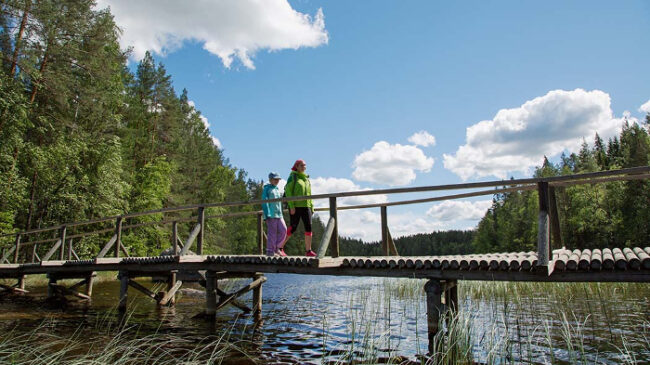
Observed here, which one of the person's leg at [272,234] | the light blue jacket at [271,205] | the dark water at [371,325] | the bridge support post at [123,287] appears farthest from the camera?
the bridge support post at [123,287]

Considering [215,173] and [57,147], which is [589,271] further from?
[215,173]

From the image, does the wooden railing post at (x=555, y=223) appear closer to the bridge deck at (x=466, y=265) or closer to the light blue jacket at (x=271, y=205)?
the bridge deck at (x=466, y=265)

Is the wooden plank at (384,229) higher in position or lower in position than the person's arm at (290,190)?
lower

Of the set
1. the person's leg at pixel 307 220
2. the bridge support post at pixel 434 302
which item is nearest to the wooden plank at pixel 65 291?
→ the person's leg at pixel 307 220

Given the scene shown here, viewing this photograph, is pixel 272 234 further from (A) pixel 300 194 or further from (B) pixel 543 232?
(B) pixel 543 232

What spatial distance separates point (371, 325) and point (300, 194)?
2790mm

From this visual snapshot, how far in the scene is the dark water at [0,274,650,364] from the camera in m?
6.01

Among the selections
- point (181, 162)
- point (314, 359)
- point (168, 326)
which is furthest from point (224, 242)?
point (314, 359)

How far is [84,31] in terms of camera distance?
742 inches

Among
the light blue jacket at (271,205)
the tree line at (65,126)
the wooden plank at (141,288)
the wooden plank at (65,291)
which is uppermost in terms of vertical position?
the tree line at (65,126)

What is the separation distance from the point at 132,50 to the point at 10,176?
37.5 feet

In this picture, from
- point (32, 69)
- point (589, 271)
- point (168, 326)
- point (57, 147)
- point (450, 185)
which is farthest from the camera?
point (57, 147)

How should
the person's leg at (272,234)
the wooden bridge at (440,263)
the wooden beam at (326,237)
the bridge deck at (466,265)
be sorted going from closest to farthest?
1. the bridge deck at (466,265)
2. the wooden bridge at (440,263)
3. the wooden beam at (326,237)
4. the person's leg at (272,234)

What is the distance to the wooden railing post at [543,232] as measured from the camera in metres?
5.15
